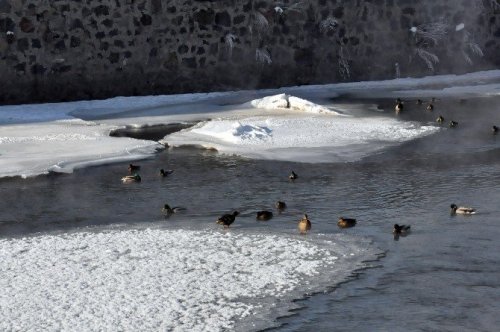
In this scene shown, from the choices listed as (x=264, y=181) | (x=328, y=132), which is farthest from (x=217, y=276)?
(x=328, y=132)

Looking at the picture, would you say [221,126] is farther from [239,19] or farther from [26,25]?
[239,19]

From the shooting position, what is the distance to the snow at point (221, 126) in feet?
44.9

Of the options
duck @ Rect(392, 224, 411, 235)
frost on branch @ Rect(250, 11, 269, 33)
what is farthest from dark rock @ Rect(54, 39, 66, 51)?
duck @ Rect(392, 224, 411, 235)

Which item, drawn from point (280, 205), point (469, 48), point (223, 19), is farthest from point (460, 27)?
point (280, 205)

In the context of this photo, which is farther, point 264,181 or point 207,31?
point 207,31

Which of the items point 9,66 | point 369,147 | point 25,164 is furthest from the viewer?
point 9,66

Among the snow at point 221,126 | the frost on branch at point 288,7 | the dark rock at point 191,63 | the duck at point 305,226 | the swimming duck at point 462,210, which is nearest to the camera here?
the duck at point 305,226

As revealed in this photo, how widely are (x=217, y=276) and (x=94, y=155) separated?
19.1 ft

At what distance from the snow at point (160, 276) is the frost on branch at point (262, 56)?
35.9 ft

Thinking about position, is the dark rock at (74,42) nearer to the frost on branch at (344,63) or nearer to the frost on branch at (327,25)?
the frost on branch at (327,25)

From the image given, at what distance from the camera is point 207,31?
65.5 ft

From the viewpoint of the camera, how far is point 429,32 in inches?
866

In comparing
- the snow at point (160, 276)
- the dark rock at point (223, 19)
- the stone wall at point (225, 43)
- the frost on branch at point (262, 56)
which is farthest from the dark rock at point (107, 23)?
the snow at point (160, 276)

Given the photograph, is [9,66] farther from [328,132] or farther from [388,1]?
[388,1]
